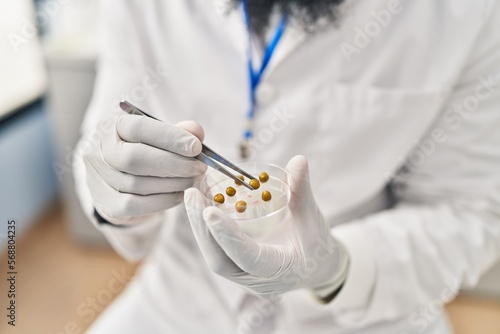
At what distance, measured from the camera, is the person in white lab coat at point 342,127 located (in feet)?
2.67

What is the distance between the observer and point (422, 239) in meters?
0.85

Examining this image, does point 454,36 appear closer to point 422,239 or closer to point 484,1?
point 484,1

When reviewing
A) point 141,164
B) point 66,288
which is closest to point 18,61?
point 66,288

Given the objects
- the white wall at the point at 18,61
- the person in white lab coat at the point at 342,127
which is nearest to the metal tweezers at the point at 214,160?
the person in white lab coat at the point at 342,127

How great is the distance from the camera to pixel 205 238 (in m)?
0.55

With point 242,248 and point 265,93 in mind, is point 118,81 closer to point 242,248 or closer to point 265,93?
point 265,93

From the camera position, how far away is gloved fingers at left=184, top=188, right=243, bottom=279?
543 mm

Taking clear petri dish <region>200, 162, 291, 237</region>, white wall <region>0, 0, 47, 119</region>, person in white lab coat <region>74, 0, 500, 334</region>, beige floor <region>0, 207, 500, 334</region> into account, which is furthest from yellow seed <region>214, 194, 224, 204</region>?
white wall <region>0, 0, 47, 119</region>

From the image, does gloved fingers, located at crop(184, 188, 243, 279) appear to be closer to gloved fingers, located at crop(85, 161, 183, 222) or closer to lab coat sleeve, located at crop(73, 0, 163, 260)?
gloved fingers, located at crop(85, 161, 183, 222)

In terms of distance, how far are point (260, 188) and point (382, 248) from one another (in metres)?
0.32

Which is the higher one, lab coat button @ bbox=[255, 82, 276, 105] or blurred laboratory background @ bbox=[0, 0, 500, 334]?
lab coat button @ bbox=[255, 82, 276, 105]

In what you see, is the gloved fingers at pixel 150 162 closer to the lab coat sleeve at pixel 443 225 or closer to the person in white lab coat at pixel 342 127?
the person in white lab coat at pixel 342 127

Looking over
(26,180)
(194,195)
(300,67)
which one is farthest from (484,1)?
(26,180)

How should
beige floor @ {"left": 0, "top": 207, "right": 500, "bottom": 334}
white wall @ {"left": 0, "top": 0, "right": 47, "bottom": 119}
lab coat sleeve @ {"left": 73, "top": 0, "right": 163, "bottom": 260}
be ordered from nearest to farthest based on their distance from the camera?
lab coat sleeve @ {"left": 73, "top": 0, "right": 163, "bottom": 260}, beige floor @ {"left": 0, "top": 207, "right": 500, "bottom": 334}, white wall @ {"left": 0, "top": 0, "right": 47, "bottom": 119}
